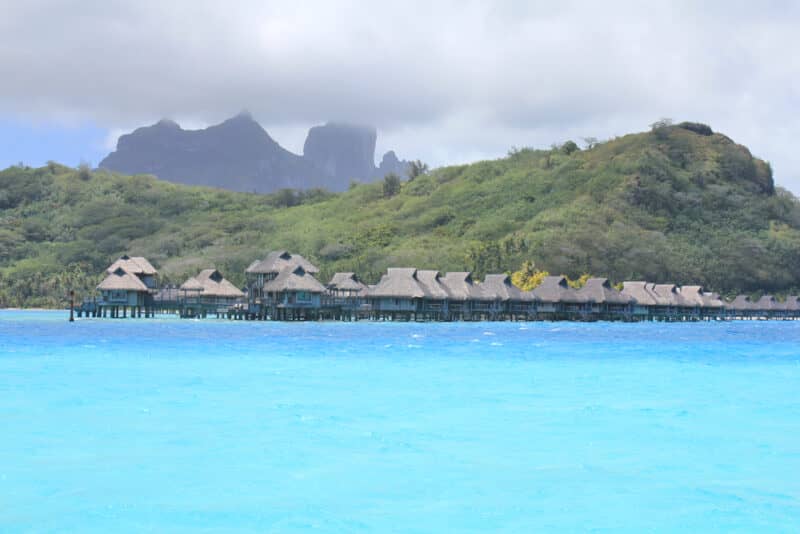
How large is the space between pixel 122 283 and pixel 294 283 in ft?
47.0

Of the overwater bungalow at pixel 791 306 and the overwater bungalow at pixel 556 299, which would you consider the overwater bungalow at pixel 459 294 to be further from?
the overwater bungalow at pixel 791 306

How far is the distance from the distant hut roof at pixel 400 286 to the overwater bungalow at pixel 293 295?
5.06 metres

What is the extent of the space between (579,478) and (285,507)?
166 inches

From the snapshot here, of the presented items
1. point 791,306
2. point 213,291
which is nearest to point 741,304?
point 791,306

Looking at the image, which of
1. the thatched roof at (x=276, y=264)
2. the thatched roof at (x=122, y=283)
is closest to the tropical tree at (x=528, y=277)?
the thatched roof at (x=276, y=264)

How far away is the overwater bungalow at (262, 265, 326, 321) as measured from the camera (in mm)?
70438

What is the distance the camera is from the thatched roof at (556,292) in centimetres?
8306

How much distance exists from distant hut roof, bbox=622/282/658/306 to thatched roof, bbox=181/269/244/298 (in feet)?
121

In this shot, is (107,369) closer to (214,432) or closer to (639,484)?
(214,432)

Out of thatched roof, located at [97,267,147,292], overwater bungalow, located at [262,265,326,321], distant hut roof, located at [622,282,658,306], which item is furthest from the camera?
distant hut roof, located at [622,282,658,306]

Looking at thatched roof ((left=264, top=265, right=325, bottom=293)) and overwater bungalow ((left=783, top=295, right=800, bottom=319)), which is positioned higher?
thatched roof ((left=264, top=265, right=325, bottom=293))

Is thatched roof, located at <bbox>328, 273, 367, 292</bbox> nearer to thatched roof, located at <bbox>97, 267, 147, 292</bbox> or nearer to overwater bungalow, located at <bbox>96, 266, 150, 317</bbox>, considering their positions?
overwater bungalow, located at <bbox>96, 266, 150, 317</bbox>

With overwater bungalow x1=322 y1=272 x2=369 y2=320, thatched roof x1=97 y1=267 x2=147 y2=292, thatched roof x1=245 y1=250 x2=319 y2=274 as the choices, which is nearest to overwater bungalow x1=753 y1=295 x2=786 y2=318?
overwater bungalow x1=322 y1=272 x2=369 y2=320

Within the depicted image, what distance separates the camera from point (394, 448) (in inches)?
609
